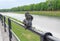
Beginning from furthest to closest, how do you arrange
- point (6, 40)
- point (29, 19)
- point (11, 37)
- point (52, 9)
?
point (52, 9), point (6, 40), point (11, 37), point (29, 19)

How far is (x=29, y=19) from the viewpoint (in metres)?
2.11

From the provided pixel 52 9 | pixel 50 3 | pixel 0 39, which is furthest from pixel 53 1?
pixel 0 39

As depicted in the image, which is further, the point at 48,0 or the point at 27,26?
the point at 48,0

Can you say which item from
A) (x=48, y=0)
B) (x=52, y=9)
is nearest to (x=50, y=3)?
(x=48, y=0)

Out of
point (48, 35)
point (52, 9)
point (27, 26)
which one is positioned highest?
point (48, 35)

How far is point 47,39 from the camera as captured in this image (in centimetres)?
144

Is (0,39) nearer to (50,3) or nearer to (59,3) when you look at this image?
(59,3)

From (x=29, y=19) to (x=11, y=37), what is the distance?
7.77 feet

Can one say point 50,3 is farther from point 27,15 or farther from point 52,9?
point 27,15

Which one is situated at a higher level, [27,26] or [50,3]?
[27,26]

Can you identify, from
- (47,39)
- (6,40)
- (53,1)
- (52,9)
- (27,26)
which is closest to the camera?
(47,39)

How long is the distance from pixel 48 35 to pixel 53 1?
80.2 m

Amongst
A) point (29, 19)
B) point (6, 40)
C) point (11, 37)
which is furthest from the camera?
point (6, 40)

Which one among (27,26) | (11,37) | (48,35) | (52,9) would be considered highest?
(48,35)
